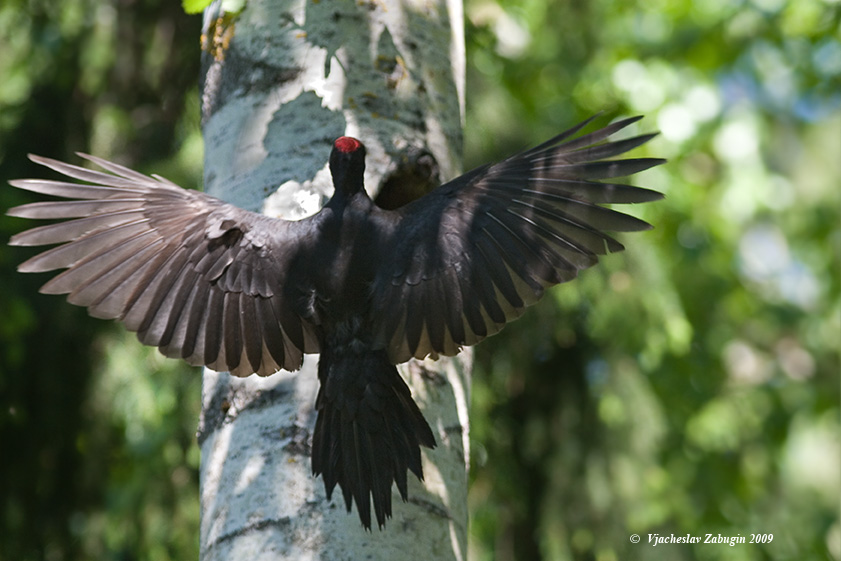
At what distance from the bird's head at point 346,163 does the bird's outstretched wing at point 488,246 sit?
6.2 inches

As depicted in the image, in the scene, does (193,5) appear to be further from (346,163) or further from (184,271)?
(184,271)

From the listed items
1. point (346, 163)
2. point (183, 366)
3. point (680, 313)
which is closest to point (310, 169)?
point (346, 163)

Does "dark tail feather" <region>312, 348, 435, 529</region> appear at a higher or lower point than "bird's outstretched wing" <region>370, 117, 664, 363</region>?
lower

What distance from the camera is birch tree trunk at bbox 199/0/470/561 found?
73.0 inches

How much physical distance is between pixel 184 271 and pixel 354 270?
16.1 inches

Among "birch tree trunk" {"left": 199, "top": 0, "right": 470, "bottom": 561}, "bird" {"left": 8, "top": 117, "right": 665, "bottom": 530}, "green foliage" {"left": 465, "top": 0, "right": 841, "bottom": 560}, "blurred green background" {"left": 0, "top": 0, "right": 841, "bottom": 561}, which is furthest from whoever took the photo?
"green foliage" {"left": 465, "top": 0, "right": 841, "bottom": 560}

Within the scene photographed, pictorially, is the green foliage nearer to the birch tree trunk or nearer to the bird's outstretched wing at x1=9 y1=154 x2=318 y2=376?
the birch tree trunk

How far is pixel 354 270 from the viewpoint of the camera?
2.13m

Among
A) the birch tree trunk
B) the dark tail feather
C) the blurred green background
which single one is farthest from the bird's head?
the blurred green background

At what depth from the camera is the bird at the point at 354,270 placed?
2029 millimetres

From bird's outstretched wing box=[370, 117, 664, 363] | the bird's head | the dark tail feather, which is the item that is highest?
the bird's head

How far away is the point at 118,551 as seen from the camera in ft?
12.9

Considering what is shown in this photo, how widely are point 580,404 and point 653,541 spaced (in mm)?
711

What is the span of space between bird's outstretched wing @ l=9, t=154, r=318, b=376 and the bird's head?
139mm
